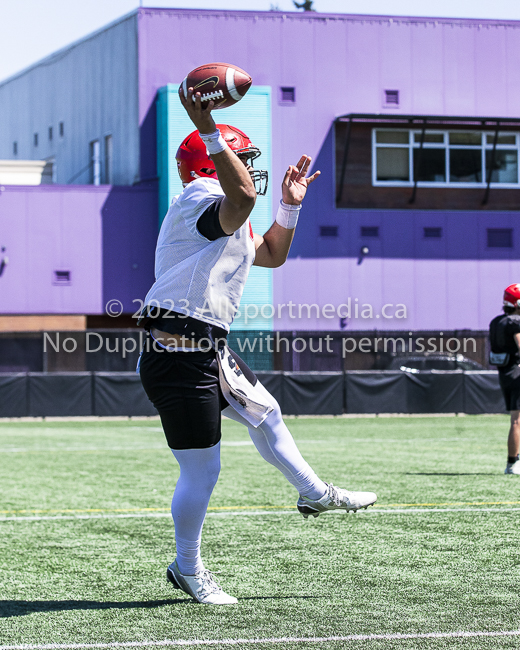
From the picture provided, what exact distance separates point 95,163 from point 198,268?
27.2 meters

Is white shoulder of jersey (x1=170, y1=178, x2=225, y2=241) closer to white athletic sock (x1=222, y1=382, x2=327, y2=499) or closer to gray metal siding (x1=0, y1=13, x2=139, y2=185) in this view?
white athletic sock (x1=222, y1=382, x2=327, y2=499)

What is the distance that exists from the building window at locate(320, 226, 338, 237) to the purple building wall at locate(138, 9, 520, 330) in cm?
16

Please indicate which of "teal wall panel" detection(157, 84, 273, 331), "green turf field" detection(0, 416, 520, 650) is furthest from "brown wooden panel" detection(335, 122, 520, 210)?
"green turf field" detection(0, 416, 520, 650)

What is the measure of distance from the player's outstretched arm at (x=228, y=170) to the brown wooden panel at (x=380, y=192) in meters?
25.2

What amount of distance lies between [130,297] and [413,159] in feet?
33.1

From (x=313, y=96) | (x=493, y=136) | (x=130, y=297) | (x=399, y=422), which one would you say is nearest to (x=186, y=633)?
(x=399, y=422)

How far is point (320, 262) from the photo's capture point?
92.7 ft

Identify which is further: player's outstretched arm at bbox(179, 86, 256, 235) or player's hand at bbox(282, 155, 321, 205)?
player's hand at bbox(282, 155, 321, 205)

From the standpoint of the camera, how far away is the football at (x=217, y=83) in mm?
3744

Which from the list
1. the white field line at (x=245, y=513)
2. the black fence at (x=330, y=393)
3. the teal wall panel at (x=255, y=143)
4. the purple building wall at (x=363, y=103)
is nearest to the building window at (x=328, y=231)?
the purple building wall at (x=363, y=103)

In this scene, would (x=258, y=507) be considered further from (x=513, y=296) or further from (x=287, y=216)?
(x=513, y=296)

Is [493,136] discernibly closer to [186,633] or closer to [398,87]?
[398,87]

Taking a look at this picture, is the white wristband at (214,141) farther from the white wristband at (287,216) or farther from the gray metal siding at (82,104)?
the gray metal siding at (82,104)

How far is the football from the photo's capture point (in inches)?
147
